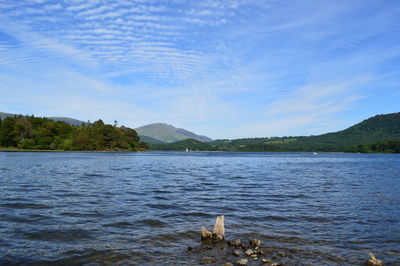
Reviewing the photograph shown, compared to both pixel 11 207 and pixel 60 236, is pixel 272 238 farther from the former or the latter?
pixel 11 207

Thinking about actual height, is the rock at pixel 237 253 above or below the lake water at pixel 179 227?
above

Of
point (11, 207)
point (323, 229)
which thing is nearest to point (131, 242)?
point (323, 229)

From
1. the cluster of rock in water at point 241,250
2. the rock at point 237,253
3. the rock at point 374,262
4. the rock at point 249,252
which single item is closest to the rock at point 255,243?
the cluster of rock in water at point 241,250

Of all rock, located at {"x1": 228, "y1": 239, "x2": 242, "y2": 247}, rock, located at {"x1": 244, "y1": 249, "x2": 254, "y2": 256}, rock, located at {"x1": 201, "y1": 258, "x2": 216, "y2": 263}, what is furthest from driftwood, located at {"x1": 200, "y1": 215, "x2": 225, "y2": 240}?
rock, located at {"x1": 201, "y1": 258, "x2": 216, "y2": 263}

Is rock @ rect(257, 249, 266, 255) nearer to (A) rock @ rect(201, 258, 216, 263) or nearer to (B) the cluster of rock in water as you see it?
(B) the cluster of rock in water

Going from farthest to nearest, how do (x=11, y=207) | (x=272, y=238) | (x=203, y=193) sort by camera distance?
(x=203, y=193)
(x=11, y=207)
(x=272, y=238)

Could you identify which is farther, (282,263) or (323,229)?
(323,229)

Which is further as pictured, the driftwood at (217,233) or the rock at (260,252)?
the driftwood at (217,233)

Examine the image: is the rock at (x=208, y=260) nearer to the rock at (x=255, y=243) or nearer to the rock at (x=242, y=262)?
the rock at (x=242, y=262)

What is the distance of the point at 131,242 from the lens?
14680 mm

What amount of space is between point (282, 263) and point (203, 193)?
67.2 ft

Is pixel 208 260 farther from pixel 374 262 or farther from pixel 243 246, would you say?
pixel 374 262

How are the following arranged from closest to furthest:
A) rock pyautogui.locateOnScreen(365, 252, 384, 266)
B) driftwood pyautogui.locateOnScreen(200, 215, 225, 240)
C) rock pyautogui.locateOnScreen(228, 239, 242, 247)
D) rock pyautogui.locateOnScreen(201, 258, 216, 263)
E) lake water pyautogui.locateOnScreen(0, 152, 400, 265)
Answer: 1. rock pyautogui.locateOnScreen(365, 252, 384, 266)
2. rock pyautogui.locateOnScreen(201, 258, 216, 263)
3. lake water pyautogui.locateOnScreen(0, 152, 400, 265)
4. rock pyautogui.locateOnScreen(228, 239, 242, 247)
5. driftwood pyautogui.locateOnScreen(200, 215, 225, 240)

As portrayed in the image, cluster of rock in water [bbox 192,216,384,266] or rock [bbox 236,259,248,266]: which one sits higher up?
rock [bbox 236,259,248,266]
